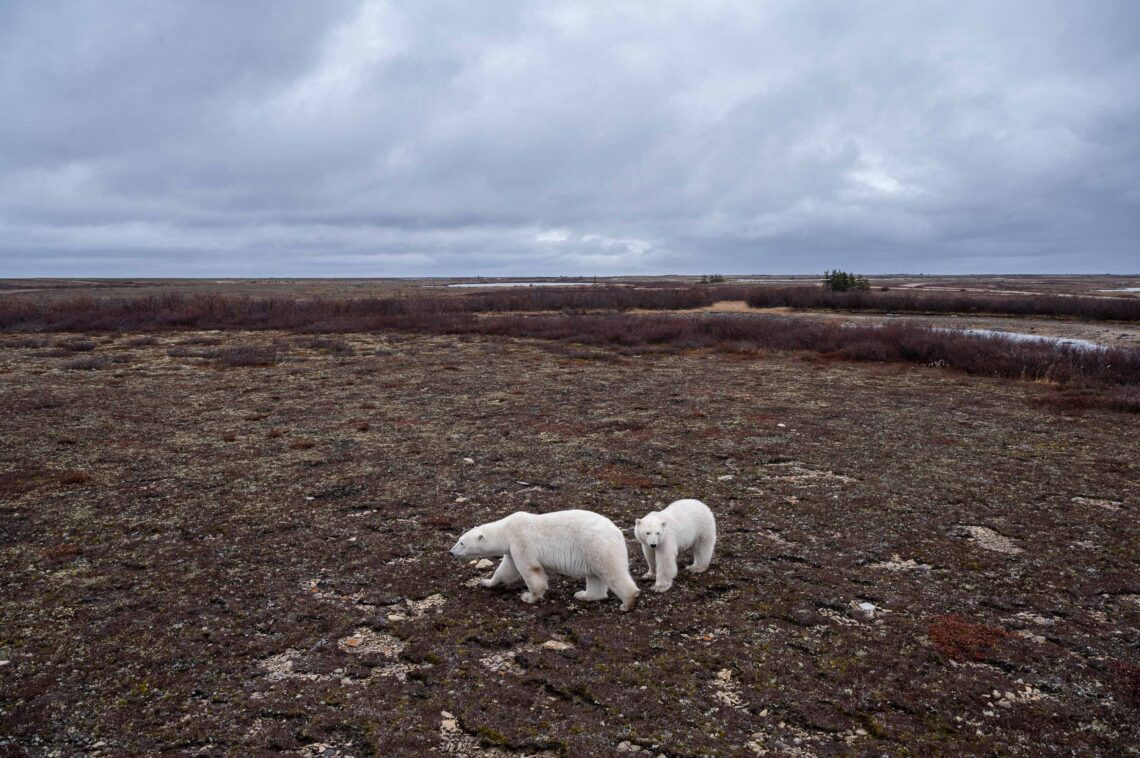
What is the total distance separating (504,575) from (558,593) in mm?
626

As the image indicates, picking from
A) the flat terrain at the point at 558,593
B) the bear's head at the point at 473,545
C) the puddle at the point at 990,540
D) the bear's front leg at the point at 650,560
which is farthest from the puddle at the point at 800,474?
the bear's head at the point at 473,545

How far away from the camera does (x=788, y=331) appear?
111 feet

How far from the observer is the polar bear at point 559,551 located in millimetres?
6531

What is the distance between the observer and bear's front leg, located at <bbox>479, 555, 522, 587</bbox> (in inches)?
281

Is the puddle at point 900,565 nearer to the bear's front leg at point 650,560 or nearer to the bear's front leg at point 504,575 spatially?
the bear's front leg at point 650,560

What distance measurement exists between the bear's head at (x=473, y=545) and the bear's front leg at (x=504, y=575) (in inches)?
10.1

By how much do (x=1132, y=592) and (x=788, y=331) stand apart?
2767 centimetres

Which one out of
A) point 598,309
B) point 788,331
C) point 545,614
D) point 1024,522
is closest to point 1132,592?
point 1024,522

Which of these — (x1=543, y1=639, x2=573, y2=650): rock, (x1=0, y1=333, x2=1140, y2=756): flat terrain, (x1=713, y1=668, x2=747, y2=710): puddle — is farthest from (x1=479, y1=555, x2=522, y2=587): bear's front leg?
(x1=713, y1=668, x2=747, y2=710): puddle

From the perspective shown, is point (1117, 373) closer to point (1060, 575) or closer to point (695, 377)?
point (695, 377)

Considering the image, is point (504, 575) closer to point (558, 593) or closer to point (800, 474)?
point (558, 593)

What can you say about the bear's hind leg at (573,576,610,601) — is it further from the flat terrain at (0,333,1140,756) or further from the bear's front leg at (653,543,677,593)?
the bear's front leg at (653,543,677,593)

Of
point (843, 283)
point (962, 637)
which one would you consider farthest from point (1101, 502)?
point (843, 283)

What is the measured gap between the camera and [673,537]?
712 centimetres
